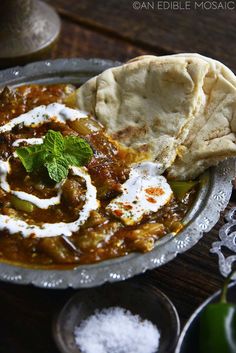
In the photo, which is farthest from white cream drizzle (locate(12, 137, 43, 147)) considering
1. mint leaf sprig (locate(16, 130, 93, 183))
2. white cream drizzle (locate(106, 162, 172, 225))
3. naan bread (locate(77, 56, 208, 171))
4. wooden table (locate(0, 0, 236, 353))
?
wooden table (locate(0, 0, 236, 353))

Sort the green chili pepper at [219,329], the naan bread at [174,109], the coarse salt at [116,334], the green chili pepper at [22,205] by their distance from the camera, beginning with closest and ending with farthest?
the green chili pepper at [219,329] < the coarse salt at [116,334] < the green chili pepper at [22,205] < the naan bread at [174,109]

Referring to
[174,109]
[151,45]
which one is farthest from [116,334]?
[151,45]

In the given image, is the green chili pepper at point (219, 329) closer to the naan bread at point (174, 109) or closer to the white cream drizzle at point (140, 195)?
the white cream drizzle at point (140, 195)

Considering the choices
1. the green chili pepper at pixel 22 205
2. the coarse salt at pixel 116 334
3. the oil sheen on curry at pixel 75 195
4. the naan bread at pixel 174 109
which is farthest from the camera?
the naan bread at pixel 174 109

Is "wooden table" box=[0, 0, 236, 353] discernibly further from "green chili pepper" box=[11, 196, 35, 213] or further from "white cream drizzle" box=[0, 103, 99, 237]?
"green chili pepper" box=[11, 196, 35, 213]

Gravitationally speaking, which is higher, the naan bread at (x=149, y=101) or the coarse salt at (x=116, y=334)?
the naan bread at (x=149, y=101)

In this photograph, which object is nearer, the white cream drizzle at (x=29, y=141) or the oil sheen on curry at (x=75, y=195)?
the oil sheen on curry at (x=75, y=195)

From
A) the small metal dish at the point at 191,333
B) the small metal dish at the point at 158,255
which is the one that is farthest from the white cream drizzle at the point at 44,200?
the small metal dish at the point at 191,333

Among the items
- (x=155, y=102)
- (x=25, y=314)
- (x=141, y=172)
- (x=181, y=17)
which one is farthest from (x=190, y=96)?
(x=181, y=17)
